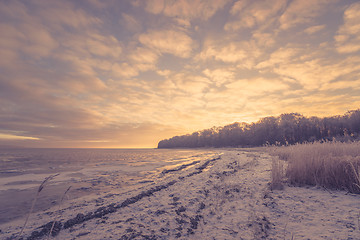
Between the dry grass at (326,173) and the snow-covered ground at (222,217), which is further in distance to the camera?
the dry grass at (326,173)

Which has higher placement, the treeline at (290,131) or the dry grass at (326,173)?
the treeline at (290,131)

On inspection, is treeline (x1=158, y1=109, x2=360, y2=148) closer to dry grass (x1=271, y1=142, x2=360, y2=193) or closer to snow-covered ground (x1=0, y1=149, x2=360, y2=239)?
dry grass (x1=271, y1=142, x2=360, y2=193)

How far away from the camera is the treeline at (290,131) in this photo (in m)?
44.1

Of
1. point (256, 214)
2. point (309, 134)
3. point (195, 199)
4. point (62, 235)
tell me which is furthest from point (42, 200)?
point (309, 134)

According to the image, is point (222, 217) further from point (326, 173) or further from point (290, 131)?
point (290, 131)

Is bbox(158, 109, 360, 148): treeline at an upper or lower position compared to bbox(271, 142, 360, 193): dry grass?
upper

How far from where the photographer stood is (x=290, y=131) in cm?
5269

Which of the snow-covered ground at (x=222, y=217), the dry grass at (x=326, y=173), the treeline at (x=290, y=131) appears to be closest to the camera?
the snow-covered ground at (x=222, y=217)

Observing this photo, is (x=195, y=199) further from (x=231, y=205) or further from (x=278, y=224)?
(x=278, y=224)

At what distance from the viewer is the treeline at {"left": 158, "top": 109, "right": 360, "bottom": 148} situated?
1736 inches

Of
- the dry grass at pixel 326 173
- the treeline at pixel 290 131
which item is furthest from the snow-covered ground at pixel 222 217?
the treeline at pixel 290 131

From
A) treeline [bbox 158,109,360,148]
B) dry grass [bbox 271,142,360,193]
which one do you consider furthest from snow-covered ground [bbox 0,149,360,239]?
treeline [bbox 158,109,360,148]

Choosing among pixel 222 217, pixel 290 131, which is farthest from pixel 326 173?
pixel 290 131

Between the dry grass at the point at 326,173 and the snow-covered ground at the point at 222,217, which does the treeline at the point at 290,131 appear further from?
the snow-covered ground at the point at 222,217
